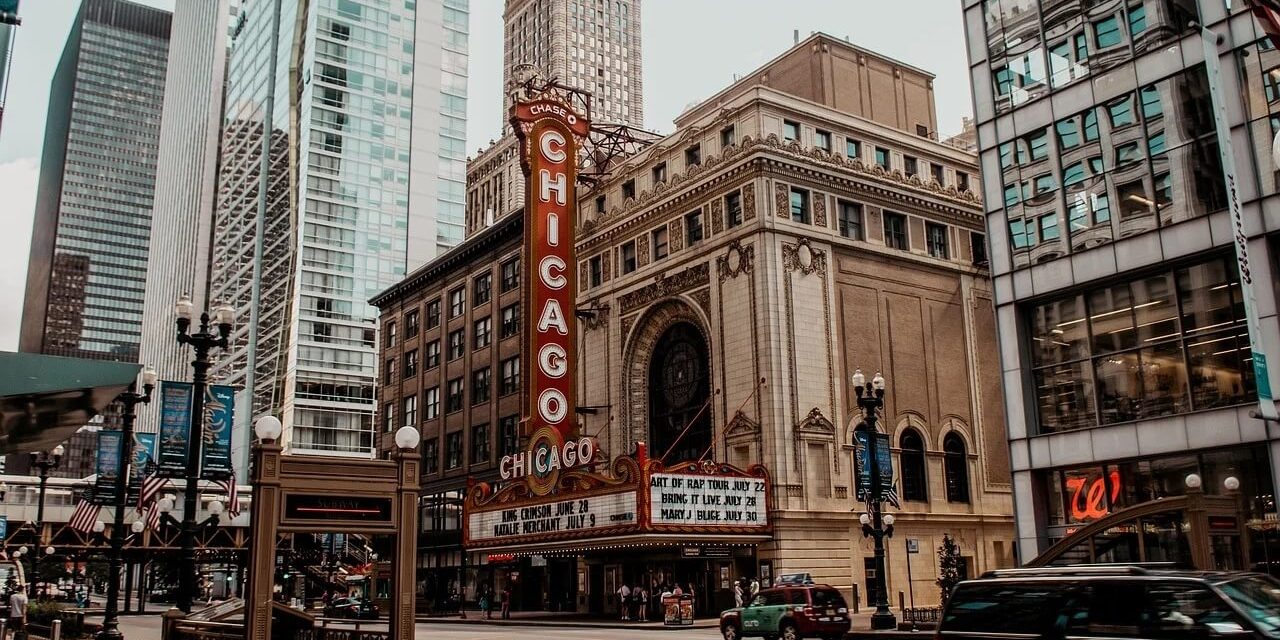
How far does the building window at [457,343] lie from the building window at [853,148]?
→ 30.6 m

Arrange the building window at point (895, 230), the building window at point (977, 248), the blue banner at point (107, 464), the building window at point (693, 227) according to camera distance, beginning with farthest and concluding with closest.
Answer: the building window at point (977, 248) < the building window at point (895, 230) < the building window at point (693, 227) < the blue banner at point (107, 464)

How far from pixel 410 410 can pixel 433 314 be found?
733cm

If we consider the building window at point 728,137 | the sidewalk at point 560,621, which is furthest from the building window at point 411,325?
the building window at point 728,137

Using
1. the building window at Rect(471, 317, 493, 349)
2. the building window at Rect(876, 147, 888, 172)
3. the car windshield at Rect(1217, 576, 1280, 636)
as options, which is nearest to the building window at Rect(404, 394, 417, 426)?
the building window at Rect(471, 317, 493, 349)

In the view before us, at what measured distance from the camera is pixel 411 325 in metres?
79.6

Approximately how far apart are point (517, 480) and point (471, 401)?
18793 millimetres

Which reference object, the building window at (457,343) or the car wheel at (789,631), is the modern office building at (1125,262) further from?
the building window at (457,343)

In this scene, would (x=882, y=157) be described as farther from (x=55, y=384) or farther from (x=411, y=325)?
(x=55, y=384)

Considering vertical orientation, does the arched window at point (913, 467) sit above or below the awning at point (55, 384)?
above

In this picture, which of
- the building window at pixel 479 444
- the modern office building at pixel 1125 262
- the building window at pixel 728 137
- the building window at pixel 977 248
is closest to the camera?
the modern office building at pixel 1125 262

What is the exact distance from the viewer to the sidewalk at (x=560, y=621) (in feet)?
136

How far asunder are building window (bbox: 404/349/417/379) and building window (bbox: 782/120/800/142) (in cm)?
3880

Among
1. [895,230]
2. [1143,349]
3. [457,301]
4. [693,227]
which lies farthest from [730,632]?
[457,301]

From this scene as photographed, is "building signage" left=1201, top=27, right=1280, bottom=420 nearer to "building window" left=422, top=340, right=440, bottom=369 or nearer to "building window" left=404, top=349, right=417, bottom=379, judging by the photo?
"building window" left=422, top=340, right=440, bottom=369
